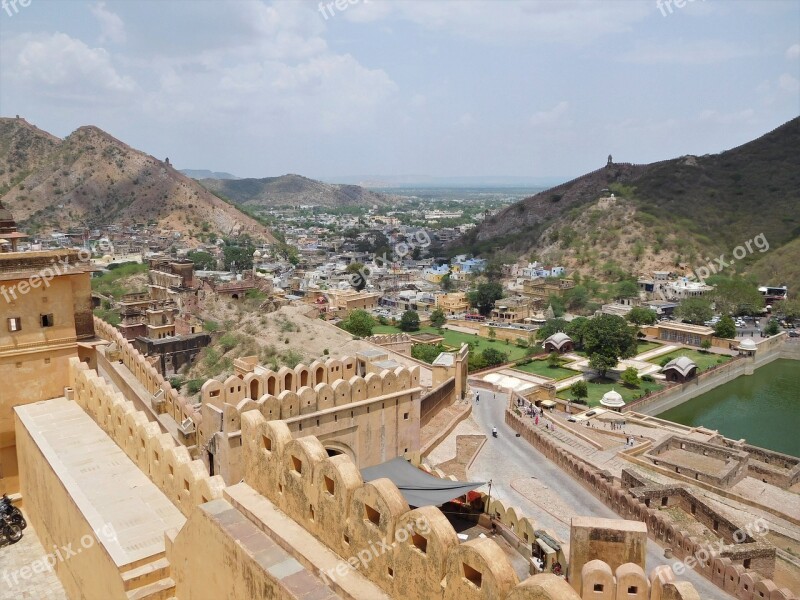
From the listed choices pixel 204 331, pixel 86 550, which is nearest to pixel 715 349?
pixel 204 331

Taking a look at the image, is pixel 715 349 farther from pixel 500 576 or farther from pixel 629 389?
pixel 500 576

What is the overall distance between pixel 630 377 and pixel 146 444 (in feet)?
117

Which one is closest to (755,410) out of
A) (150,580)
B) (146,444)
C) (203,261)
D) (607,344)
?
(607,344)

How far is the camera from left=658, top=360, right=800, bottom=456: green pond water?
34531 mm

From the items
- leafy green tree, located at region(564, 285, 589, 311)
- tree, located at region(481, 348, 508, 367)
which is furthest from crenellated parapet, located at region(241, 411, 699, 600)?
leafy green tree, located at region(564, 285, 589, 311)

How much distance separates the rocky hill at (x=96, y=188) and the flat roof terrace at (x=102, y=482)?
3764 inches

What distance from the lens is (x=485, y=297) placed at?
2467 inches

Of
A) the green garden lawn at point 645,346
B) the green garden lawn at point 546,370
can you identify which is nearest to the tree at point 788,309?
the green garden lawn at point 645,346

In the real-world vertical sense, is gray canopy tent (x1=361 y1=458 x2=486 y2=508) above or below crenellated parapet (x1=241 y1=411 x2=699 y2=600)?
below

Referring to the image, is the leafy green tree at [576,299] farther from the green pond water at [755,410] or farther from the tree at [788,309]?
the green pond water at [755,410]

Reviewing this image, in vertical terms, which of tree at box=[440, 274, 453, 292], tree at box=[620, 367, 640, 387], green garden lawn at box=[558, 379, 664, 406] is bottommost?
green garden lawn at box=[558, 379, 664, 406]

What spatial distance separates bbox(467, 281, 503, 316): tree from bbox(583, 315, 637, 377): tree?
61.8 ft

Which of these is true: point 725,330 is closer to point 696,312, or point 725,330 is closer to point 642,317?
point 696,312

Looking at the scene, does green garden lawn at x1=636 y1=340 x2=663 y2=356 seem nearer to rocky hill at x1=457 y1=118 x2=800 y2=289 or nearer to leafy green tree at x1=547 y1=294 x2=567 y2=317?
leafy green tree at x1=547 y1=294 x2=567 y2=317
